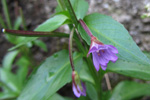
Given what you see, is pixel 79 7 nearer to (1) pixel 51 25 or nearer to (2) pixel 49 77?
(1) pixel 51 25

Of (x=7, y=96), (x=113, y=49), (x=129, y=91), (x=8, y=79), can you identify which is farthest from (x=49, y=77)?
(x=8, y=79)

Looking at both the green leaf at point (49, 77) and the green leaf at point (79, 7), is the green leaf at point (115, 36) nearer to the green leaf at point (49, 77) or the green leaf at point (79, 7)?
the green leaf at point (79, 7)

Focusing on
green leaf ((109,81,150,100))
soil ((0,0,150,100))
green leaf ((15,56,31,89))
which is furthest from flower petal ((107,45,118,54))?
green leaf ((15,56,31,89))

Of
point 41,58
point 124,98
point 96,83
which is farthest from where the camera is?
point 41,58

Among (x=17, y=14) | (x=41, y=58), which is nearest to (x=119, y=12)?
(x=41, y=58)

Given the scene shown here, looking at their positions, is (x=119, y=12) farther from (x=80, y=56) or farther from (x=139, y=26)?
(x=80, y=56)

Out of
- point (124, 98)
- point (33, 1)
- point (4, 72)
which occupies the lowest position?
point (124, 98)
